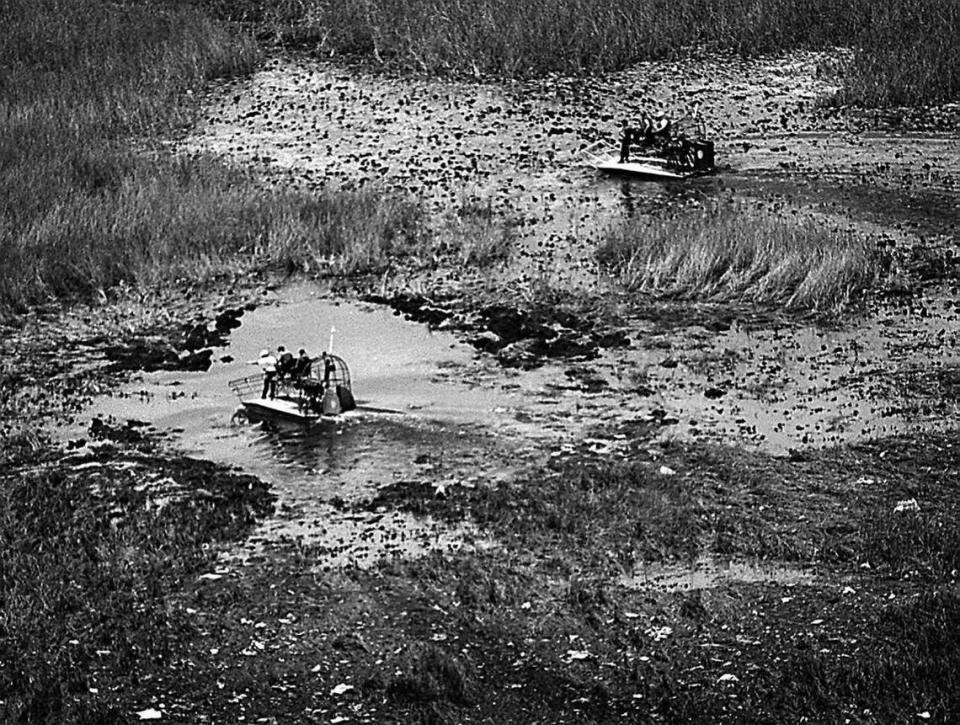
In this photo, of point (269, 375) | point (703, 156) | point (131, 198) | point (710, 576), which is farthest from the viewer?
point (703, 156)

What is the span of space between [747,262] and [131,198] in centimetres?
1503

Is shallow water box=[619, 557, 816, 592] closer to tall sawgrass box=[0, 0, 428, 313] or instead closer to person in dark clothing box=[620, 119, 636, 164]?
tall sawgrass box=[0, 0, 428, 313]

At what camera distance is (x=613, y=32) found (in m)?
52.8

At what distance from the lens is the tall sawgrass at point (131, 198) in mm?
37594

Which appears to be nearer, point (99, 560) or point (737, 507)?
point (99, 560)

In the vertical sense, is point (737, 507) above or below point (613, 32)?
below

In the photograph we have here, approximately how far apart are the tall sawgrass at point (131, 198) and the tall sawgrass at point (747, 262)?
573 cm

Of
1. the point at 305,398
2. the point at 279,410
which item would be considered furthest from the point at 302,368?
the point at 279,410

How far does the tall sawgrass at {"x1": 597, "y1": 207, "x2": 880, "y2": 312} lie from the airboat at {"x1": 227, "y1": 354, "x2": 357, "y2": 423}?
858cm

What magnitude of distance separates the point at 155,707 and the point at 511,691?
4.29 meters

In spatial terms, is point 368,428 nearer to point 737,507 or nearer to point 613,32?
point 737,507

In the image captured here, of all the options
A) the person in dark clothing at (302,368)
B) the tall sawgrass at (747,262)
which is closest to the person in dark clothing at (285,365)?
the person in dark clothing at (302,368)

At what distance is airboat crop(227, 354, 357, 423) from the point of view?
94.3ft

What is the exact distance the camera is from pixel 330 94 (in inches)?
1966
